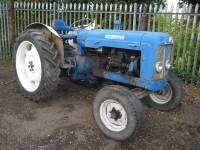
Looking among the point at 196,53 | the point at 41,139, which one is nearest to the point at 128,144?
the point at 41,139

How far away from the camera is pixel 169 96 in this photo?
4.43 metres

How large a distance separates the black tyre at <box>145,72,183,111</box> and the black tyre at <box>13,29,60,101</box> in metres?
1.70

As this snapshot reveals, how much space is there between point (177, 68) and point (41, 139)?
13.0 feet

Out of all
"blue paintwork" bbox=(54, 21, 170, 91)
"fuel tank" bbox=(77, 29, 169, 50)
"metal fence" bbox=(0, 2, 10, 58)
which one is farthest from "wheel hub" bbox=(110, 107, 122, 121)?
"metal fence" bbox=(0, 2, 10, 58)

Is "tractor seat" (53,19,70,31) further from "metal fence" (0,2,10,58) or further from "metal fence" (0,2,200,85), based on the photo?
"metal fence" (0,2,10,58)

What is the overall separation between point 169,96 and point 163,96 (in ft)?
0.34

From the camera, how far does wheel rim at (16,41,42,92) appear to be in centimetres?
473

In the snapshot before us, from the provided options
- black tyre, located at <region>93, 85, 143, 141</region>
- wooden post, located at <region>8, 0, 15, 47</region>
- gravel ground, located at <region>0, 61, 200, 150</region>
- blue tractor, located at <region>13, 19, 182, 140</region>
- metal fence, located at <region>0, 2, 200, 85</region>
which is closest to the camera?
black tyre, located at <region>93, 85, 143, 141</region>

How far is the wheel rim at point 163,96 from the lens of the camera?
4.41 m

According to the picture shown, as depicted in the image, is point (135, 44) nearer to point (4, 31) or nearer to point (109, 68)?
point (109, 68)

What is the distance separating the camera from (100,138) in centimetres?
359

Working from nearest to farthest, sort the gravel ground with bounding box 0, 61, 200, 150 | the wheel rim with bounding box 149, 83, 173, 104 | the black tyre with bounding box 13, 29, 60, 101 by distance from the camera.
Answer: the gravel ground with bounding box 0, 61, 200, 150 < the black tyre with bounding box 13, 29, 60, 101 < the wheel rim with bounding box 149, 83, 173, 104

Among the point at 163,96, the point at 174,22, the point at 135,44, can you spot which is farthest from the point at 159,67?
the point at 174,22

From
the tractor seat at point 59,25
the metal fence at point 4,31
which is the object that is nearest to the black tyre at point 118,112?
the tractor seat at point 59,25
